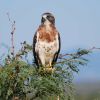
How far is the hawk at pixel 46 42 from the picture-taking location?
1101cm

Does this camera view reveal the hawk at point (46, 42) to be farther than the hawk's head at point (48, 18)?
No

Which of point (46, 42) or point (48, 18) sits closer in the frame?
point (46, 42)

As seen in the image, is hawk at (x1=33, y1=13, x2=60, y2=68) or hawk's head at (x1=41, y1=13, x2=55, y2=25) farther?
hawk's head at (x1=41, y1=13, x2=55, y2=25)

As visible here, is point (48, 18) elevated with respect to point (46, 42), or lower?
elevated

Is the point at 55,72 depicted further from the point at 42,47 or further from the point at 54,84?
the point at 42,47

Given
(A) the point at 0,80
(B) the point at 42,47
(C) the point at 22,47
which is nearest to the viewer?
(A) the point at 0,80

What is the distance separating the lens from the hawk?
1101 cm

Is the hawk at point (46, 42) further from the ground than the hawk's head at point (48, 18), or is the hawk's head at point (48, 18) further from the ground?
the hawk's head at point (48, 18)

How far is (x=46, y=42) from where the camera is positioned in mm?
10969

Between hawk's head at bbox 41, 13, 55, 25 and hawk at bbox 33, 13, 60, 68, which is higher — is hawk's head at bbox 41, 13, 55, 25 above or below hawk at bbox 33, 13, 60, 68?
above

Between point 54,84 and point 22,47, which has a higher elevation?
point 22,47

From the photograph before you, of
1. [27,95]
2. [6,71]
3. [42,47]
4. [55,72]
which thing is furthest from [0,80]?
[42,47]

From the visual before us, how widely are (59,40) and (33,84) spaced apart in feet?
12.6

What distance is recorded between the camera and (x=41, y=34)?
11148 mm
